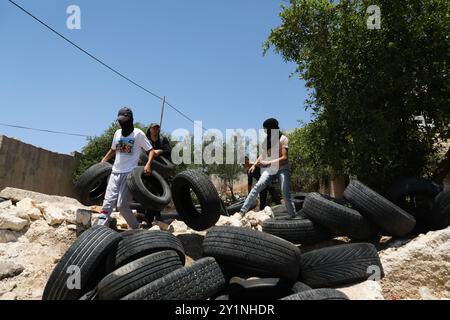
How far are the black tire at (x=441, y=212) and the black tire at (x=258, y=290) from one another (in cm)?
327

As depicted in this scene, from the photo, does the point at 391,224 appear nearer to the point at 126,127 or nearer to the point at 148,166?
the point at 148,166

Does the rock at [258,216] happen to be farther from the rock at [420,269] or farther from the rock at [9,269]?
the rock at [9,269]

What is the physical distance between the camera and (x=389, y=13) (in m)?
7.77

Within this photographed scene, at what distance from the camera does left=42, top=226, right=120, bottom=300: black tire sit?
4.12 metres

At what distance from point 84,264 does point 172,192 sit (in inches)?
100

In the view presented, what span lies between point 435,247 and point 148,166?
4366 millimetres

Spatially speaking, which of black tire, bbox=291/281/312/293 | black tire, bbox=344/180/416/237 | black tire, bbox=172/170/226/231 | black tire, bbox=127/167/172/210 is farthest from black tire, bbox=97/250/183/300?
A: black tire, bbox=344/180/416/237

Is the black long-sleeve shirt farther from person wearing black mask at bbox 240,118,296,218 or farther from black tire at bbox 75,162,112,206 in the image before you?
person wearing black mask at bbox 240,118,296,218

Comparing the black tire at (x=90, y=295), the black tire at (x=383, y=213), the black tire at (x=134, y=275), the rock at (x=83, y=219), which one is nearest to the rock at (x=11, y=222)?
the rock at (x=83, y=219)

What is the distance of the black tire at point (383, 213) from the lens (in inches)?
228

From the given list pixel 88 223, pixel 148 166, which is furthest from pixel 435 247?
pixel 88 223

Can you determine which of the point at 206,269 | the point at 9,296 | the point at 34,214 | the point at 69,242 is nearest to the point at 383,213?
the point at 206,269

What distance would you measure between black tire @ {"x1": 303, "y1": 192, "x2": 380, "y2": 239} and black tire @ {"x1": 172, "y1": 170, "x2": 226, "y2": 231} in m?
1.56
